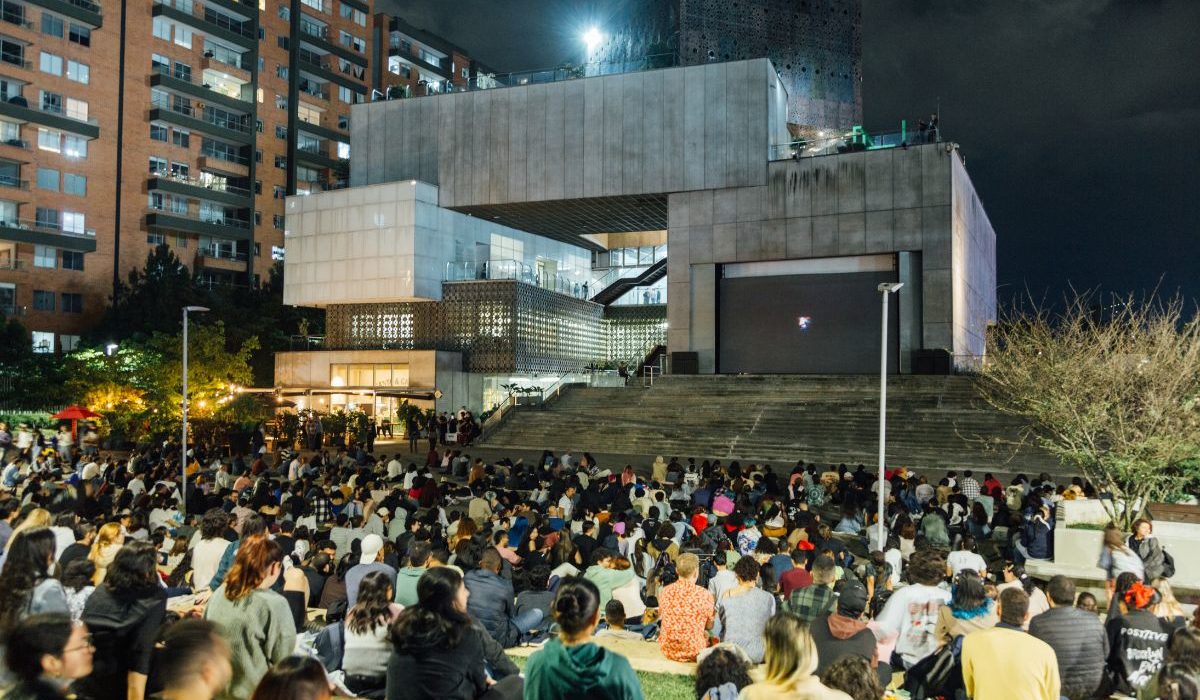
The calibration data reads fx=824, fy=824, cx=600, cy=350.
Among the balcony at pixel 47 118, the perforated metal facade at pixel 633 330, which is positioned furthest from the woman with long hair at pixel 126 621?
the balcony at pixel 47 118

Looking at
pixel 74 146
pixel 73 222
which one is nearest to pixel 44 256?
pixel 73 222

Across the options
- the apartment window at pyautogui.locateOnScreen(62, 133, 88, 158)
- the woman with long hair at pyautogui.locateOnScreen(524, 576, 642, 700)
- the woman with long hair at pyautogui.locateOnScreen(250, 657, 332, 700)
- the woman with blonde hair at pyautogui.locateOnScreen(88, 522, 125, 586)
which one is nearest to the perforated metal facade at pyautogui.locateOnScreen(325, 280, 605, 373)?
the apartment window at pyautogui.locateOnScreen(62, 133, 88, 158)

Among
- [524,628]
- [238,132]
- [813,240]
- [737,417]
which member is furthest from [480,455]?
[238,132]

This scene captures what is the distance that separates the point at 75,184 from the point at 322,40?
77.9 feet

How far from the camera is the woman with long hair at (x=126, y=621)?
186 inches

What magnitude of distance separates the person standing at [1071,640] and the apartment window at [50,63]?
59.3 meters

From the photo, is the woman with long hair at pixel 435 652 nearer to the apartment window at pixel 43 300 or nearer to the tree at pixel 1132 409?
the tree at pixel 1132 409

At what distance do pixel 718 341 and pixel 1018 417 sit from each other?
15530mm

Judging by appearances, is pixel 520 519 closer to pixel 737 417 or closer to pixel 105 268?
pixel 737 417

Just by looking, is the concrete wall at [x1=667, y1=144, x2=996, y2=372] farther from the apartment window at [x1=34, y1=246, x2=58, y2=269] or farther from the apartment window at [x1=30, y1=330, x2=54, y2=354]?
the apartment window at [x1=34, y1=246, x2=58, y2=269]

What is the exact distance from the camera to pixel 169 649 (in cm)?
325

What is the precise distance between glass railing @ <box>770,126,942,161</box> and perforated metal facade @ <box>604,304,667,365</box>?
40.2ft

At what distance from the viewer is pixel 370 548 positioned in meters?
8.25

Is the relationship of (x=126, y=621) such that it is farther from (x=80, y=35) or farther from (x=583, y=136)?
(x=80, y=35)
